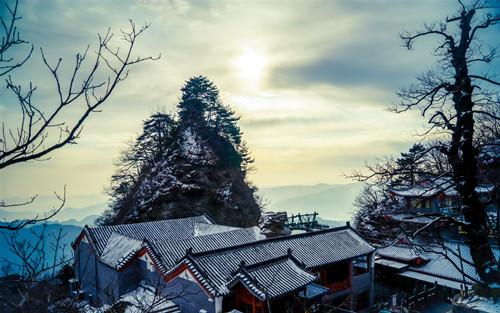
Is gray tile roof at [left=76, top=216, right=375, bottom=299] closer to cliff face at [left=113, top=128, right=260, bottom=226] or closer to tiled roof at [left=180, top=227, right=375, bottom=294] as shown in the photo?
tiled roof at [left=180, top=227, right=375, bottom=294]

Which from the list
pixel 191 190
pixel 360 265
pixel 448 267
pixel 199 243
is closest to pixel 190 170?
pixel 191 190

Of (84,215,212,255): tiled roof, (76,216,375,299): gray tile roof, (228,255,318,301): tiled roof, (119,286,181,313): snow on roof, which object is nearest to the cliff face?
(76,216,375,299): gray tile roof

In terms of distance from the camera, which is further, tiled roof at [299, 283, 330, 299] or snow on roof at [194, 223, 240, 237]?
snow on roof at [194, 223, 240, 237]

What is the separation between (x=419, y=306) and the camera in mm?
14625

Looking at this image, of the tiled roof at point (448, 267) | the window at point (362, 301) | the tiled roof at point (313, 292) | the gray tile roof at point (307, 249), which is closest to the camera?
the tiled roof at point (313, 292)

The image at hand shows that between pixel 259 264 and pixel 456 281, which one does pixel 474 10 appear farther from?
pixel 456 281

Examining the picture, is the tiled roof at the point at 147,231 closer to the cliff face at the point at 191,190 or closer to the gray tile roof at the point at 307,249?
the cliff face at the point at 191,190

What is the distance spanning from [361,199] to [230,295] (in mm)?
29857

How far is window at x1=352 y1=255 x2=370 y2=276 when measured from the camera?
18125mm

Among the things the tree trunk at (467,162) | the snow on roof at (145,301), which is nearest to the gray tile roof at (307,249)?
the snow on roof at (145,301)

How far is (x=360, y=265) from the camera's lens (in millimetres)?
18375

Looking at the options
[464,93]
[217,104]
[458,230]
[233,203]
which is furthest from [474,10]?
[217,104]

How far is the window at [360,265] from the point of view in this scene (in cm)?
1812

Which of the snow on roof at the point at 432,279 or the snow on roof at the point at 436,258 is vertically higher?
the snow on roof at the point at 436,258
